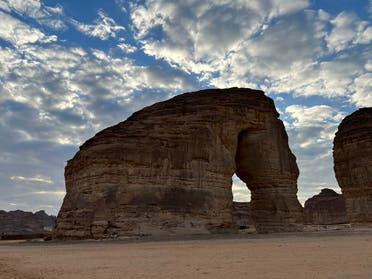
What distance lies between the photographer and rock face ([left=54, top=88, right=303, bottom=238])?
2677 cm

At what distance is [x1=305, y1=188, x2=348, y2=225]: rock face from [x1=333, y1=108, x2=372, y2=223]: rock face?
2470 centimetres

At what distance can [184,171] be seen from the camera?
95.9 feet

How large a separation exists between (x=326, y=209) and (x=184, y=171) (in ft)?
176

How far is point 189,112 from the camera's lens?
32.5 m

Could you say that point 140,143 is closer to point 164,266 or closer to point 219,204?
point 219,204

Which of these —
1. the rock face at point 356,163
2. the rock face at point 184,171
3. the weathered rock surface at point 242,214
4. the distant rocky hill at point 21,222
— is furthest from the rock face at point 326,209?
the distant rocky hill at point 21,222

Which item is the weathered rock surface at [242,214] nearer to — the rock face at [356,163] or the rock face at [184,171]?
the rock face at [356,163]

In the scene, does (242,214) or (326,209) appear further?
(326,209)

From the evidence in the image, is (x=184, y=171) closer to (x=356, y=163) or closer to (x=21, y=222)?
(x=356, y=163)

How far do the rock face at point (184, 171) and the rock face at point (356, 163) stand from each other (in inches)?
544

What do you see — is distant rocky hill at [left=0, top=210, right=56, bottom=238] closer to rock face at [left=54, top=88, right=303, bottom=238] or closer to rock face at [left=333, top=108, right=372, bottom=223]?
rock face at [left=54, top=88, right=303, bottom=238]

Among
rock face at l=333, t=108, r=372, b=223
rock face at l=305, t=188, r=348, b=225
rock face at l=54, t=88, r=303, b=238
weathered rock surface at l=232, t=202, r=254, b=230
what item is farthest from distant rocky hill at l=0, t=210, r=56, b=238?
rock face at l=333, t=108, r=372, b=223

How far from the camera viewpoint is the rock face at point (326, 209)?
72.6 m

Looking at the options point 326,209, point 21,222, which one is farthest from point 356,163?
point 21,222
